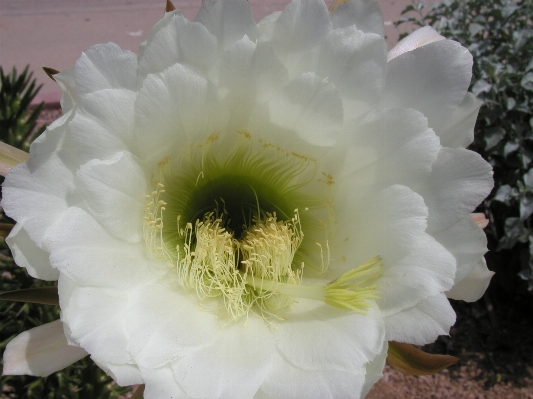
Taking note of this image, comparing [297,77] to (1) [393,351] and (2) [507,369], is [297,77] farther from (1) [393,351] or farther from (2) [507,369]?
(2) [507,369]

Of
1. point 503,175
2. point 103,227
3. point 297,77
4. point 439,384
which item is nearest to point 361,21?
point 297,77

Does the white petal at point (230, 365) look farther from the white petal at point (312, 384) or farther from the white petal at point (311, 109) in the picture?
the white petal at point (311, 109)

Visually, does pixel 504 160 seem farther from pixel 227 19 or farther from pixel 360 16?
pixel 227 19

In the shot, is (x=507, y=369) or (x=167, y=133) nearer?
(x=167, y=133)

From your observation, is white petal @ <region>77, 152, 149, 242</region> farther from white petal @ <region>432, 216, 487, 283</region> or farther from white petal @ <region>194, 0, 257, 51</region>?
white petal @ <region>432, 216, 487, 283</region>

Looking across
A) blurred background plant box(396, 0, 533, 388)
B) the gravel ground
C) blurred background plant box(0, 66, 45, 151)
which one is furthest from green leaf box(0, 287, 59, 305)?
the gravel ground

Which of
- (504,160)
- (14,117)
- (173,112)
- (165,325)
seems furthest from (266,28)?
(504,160)
